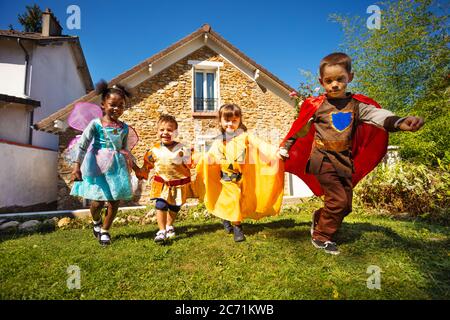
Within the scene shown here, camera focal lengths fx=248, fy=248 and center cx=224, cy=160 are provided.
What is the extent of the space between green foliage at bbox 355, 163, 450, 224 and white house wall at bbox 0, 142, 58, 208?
33.8ft

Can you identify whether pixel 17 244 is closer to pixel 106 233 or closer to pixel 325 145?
pixel 106 233

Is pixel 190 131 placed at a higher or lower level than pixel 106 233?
higher

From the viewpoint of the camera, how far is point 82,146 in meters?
3.26

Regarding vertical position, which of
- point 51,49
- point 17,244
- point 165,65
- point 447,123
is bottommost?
point 17,244

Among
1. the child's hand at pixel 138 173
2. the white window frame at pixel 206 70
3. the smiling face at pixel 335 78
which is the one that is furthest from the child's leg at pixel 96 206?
the white window frame at pixel 206 70

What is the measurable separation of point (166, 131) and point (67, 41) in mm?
12669

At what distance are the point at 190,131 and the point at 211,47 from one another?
369 cm

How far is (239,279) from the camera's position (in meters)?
2.20

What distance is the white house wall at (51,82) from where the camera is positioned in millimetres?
10820

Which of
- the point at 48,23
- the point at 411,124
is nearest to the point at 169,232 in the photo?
the point at 411,124

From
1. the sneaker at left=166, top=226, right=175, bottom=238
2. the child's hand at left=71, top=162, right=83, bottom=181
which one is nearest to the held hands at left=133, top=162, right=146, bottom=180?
the child's hand at left=71, top=162, right=83, bottom=181

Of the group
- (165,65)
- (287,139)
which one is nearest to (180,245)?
(287,139)

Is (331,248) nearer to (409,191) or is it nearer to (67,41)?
(409,191)
